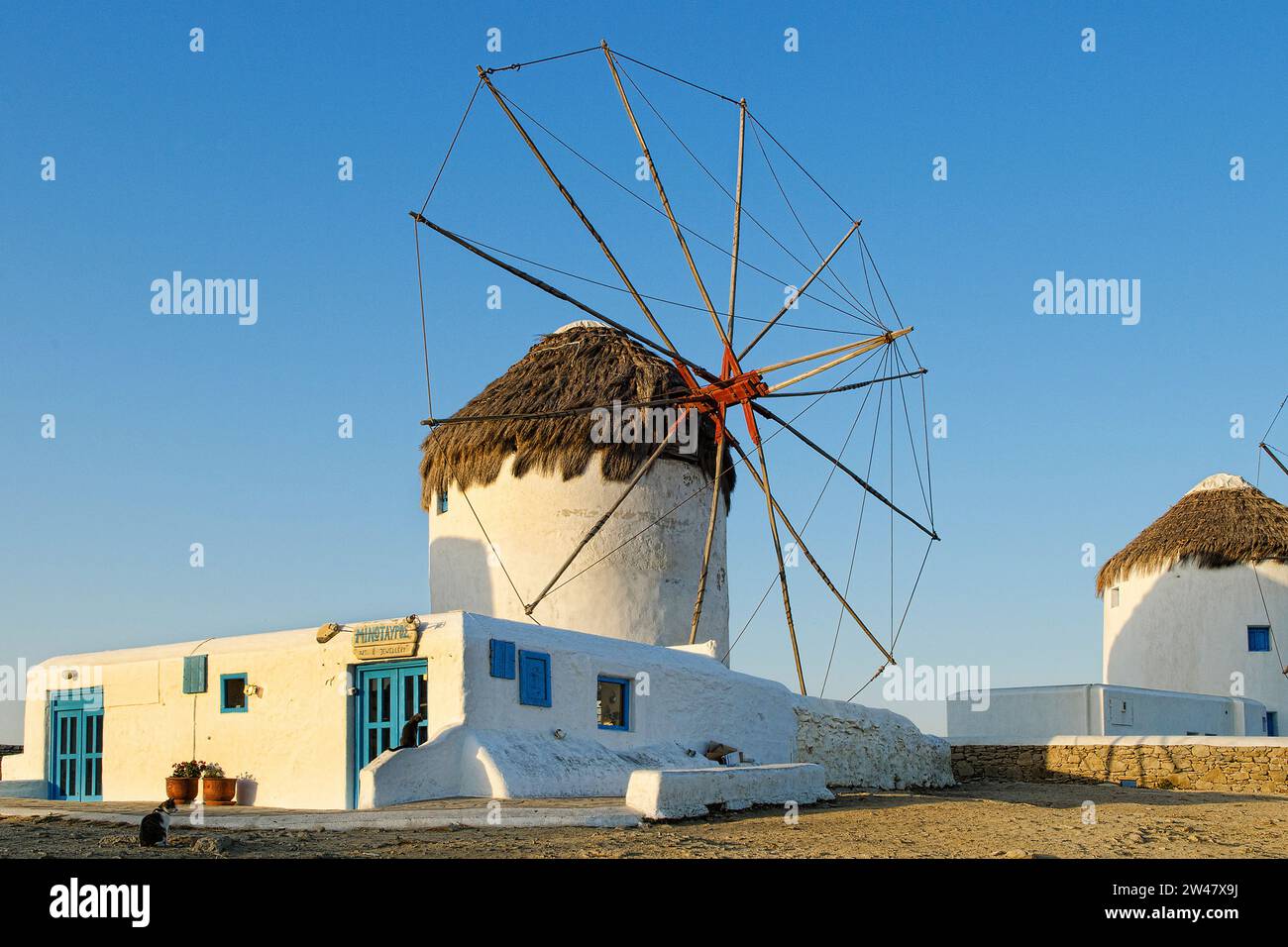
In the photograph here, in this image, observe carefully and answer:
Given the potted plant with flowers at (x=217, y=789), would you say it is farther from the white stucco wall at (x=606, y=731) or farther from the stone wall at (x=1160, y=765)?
the stone wall at (x=1160, y=765)

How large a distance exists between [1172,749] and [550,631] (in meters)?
13.1

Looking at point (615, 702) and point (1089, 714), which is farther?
point (1089, 714)

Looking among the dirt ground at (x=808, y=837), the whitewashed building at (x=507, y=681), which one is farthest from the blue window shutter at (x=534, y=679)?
the dirt ground at (x=808, y=837)

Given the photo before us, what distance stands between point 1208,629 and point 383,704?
23.9 m

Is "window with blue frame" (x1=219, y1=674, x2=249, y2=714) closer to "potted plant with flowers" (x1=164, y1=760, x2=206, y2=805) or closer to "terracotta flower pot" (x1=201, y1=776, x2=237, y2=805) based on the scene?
"potted plant with flowers" (x1=164, y1=760, x2=206, y2=805)

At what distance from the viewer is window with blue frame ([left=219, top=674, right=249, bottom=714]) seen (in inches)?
653

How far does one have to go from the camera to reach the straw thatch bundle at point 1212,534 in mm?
32688

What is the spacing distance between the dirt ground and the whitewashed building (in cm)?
230

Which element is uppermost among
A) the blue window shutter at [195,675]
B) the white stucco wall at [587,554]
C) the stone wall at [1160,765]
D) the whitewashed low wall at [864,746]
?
the white stucco wall at [587,554]

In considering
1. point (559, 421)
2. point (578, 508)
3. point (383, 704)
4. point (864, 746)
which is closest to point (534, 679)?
point (383, 704)

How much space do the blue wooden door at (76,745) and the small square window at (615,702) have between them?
6563 millimetres

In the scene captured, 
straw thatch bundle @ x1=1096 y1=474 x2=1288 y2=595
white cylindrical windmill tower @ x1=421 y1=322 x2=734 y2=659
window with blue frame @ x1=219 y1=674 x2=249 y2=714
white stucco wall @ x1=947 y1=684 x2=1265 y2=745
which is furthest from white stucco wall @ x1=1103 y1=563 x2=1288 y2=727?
window with blue frame @ x1=219 y1=674 x2=249 y2=714

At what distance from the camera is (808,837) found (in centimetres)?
1209

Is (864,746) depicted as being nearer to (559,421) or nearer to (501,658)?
(559,421)
